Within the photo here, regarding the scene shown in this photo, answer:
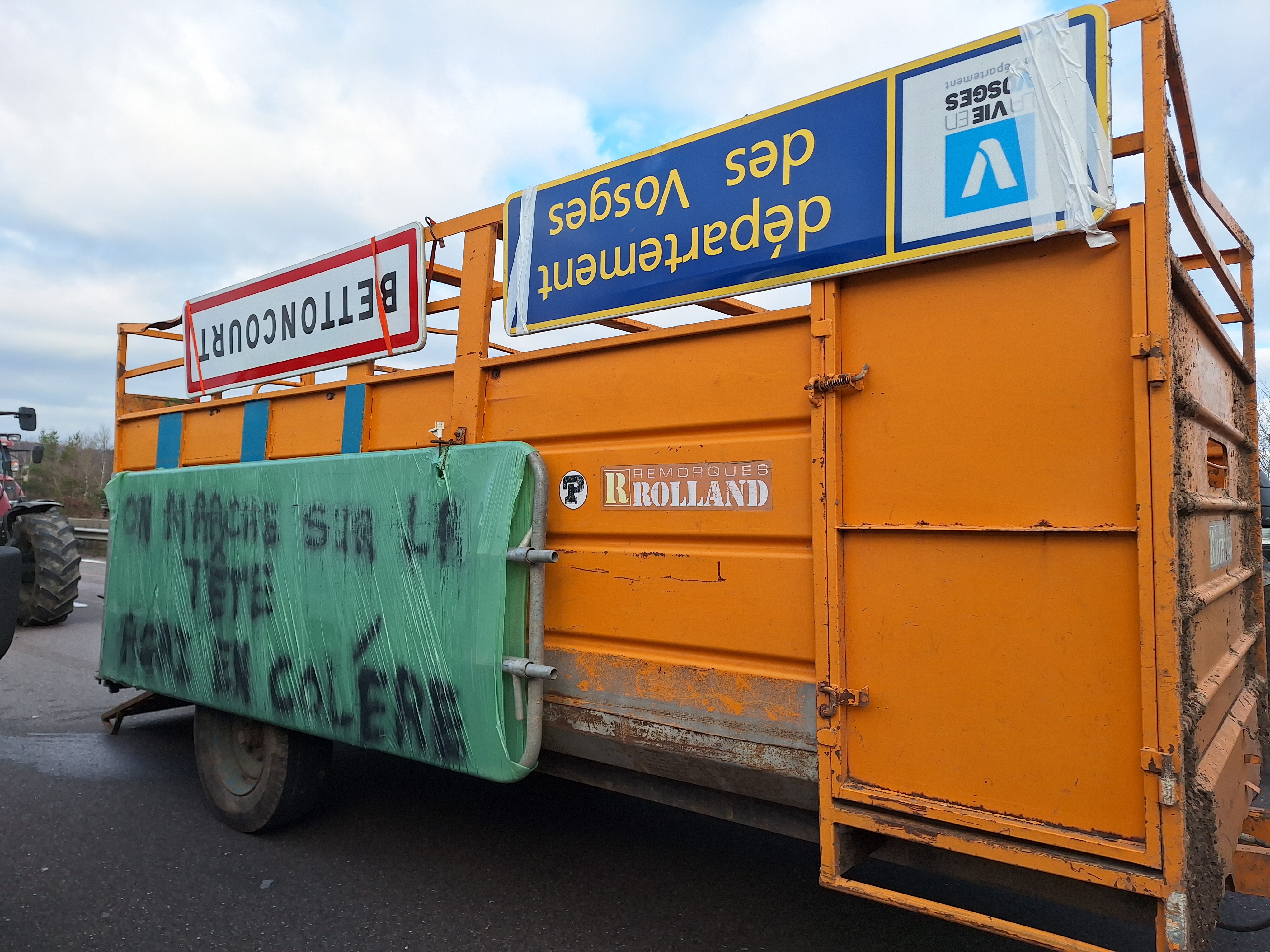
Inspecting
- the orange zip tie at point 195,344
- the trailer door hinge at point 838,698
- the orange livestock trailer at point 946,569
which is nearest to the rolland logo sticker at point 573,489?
the orange livestock trailer at point 946,569

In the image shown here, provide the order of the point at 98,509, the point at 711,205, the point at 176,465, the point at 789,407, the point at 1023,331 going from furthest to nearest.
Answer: the point at 98,509 < the point at 176,465 < the point at 711,205 < the point at 789,407 < the point at 1023,331

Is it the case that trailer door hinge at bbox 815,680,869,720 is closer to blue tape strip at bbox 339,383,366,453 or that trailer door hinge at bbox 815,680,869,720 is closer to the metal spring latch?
the metal spring latch

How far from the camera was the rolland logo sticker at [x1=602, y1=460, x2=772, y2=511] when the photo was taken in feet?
8.46

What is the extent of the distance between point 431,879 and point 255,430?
2.32 metres

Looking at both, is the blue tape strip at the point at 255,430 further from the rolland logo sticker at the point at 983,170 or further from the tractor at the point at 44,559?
the tractor at the point at 44,559

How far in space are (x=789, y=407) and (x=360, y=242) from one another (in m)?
2.30

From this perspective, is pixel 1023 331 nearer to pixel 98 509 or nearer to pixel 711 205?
pixel 711 205

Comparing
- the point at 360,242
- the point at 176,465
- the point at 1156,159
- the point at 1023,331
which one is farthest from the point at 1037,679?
the point at 176,465

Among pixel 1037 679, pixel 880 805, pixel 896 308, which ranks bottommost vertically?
pixel 880 805

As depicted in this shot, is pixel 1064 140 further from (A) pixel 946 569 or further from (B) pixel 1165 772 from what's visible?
(B) pixel 1165 772

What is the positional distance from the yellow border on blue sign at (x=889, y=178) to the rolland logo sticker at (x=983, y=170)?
0.31 ft

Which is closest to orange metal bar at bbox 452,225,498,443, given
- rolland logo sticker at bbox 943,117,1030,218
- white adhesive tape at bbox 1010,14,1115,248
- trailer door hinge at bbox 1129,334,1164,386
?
rolland logo sticker at bbox 943,117,1030,218

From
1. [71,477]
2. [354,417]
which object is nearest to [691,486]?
[354,417]

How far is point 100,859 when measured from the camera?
3645 mm
